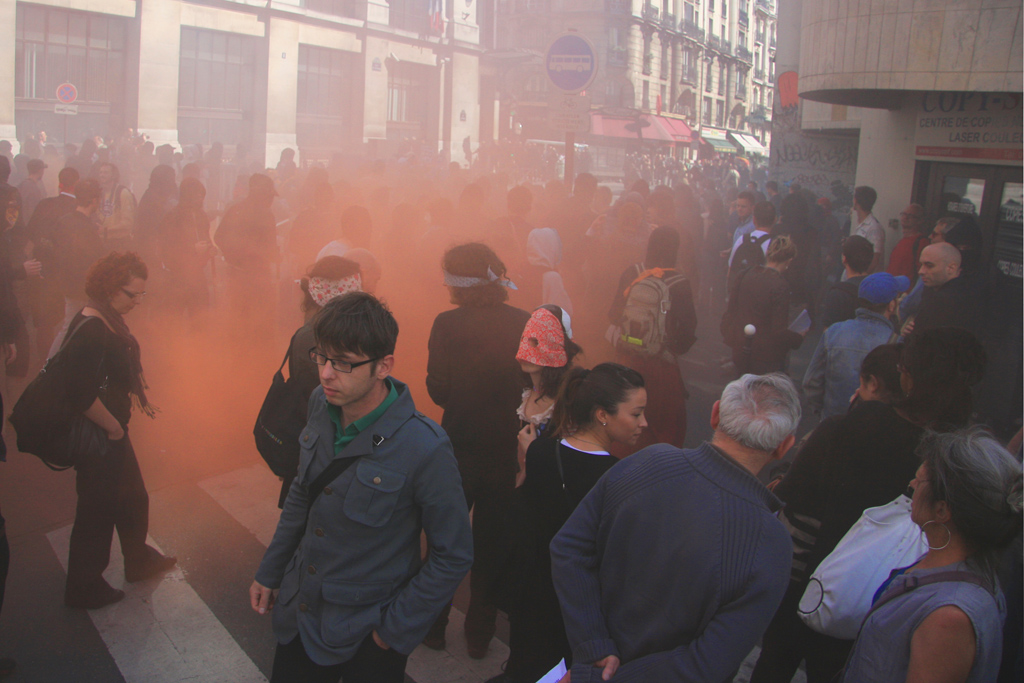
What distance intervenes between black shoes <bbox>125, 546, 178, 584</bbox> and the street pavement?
3 cm

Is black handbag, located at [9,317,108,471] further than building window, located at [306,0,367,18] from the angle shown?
No

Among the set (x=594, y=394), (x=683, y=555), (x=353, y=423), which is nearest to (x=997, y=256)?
(x=594, y=394)

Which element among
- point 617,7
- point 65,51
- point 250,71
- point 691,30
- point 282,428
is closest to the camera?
point 282,428

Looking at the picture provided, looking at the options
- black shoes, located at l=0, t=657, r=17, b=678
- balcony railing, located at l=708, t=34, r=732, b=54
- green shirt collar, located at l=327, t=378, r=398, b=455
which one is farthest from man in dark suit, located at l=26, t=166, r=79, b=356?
balcony railing, located at l=708, t=34, r=732, b=54

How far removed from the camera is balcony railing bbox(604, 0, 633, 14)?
14762mm

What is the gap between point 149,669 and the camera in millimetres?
2904

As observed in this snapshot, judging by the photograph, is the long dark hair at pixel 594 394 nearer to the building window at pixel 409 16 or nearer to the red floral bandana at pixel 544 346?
the red floral bandana at pixel 544 346

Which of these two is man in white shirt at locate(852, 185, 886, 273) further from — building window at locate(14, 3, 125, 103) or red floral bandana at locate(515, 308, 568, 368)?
building window at locate(14, 3, 125, 103)

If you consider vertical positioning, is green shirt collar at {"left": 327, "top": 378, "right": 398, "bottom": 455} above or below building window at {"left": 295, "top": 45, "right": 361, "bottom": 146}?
below

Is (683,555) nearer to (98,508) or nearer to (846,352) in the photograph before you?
(846,352)

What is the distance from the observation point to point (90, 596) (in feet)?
10.6

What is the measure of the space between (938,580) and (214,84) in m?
19.2

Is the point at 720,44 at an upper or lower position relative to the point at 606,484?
upper

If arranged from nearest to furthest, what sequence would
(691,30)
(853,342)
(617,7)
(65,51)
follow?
(853,342)
(65,51)
(617,7)
(691,30)
